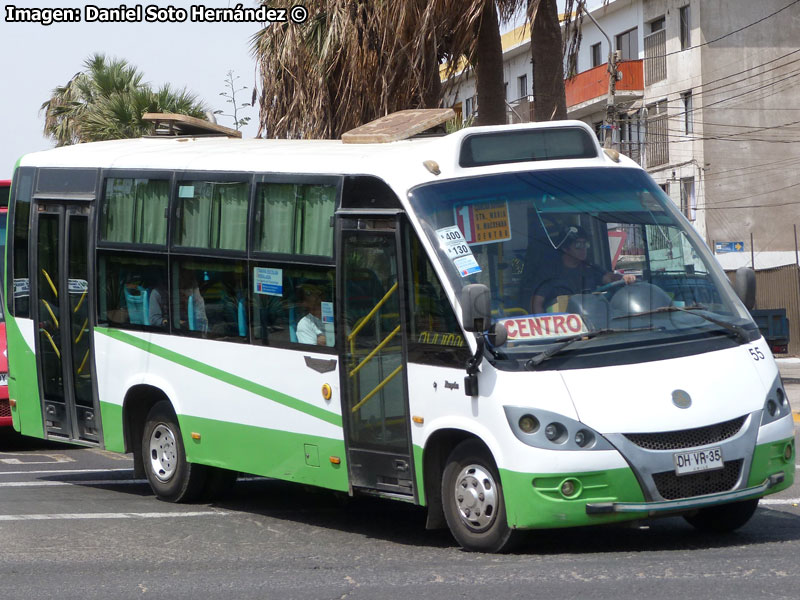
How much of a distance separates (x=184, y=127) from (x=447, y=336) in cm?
618

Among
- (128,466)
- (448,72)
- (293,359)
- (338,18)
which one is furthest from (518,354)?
(338,18)

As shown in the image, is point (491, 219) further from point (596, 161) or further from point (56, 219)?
point (56, 219)

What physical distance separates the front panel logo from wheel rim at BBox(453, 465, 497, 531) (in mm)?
1167

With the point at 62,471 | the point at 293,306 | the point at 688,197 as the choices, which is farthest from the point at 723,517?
the point at 688,197

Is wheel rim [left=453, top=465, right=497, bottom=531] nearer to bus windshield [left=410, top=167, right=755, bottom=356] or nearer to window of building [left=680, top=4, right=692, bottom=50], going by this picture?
bus windshield [left=410, top=167, right=755, bottom=356]

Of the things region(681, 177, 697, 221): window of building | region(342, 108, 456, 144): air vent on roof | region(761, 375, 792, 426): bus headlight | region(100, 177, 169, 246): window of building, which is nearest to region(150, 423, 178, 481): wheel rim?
region(100, 177, 169, 246): window of building

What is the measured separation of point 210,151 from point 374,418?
3.15m

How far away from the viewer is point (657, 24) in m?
40.6

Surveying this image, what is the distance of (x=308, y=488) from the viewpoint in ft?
35.0

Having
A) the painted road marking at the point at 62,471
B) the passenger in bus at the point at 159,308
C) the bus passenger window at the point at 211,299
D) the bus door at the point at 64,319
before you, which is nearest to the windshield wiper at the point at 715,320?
the bus passenger window at the point at 211,299

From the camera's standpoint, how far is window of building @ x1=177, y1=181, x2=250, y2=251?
1010 centimetres

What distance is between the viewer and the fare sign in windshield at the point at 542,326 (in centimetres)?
796

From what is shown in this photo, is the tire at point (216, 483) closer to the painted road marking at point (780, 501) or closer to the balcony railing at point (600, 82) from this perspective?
the painted road marking at point (780, 501)

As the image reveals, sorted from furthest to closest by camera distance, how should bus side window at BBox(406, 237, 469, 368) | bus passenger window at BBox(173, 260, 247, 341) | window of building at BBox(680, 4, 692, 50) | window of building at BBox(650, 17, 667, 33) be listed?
1. window of building at BBox(650, 17, 667, 33)
2. window of building at BBox(680, 4, 692, 50)
3. bus passenger window at BBox(173, 260, 247, 341)
4. bus side window at BBox(406, 237, 469, 368)
